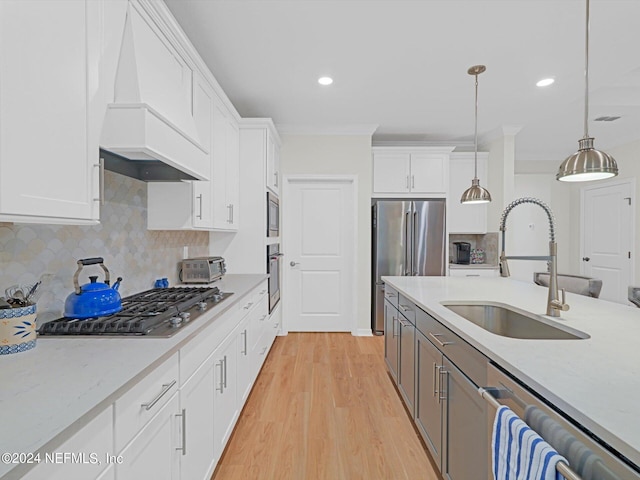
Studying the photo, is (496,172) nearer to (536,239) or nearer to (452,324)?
(536,239)

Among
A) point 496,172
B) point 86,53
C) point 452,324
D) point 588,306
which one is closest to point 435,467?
point 452,324

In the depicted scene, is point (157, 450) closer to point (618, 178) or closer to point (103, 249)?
point (103, 249)

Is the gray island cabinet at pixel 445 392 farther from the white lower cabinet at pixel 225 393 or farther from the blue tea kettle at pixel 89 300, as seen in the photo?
the blue tea kettle at pixel 89 300

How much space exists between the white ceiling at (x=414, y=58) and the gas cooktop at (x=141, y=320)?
1775mm

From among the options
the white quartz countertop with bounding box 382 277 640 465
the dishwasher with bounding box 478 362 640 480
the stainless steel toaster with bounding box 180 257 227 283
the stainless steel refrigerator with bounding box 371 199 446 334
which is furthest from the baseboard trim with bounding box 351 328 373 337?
the dishwasher with bounding box 478 362 640 480

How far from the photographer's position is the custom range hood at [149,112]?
1295 mm

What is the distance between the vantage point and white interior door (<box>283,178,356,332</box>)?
14.2ft

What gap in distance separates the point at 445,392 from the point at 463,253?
3.44m

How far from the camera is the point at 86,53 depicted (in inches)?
46.1

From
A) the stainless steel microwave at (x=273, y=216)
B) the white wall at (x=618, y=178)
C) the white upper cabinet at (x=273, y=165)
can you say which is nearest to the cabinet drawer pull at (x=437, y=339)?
the stainless steel microwave at (x=273, y=216)

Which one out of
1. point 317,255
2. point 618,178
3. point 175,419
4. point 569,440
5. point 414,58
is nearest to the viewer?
point 569,440

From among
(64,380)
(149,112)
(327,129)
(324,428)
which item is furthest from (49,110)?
(327,129)

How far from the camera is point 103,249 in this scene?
1771 millimetres

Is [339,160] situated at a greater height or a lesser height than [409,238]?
greater
